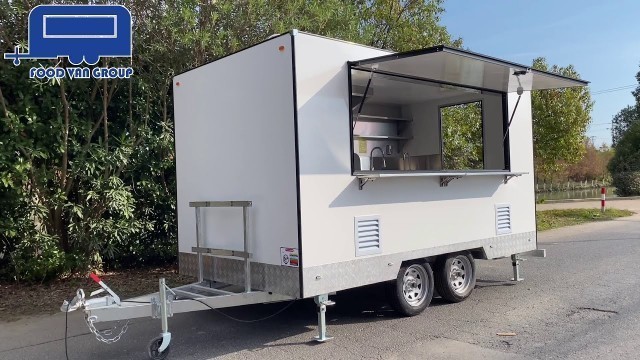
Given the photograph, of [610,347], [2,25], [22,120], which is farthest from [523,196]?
[2,25]

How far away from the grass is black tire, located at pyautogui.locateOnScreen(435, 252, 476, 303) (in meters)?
9.39

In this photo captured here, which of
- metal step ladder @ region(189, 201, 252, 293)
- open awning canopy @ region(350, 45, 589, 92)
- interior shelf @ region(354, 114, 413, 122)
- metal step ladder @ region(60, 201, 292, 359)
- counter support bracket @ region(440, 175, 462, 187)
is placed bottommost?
metal step ladder @ region(60, 201, 292, 359)

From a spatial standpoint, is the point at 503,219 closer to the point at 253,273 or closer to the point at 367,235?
the point at 367,235

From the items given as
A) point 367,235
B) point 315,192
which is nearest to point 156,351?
point 315,192

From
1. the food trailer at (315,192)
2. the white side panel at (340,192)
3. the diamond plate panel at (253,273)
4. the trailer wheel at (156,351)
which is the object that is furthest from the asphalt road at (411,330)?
the white side panel at (340,192)

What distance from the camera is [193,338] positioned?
5398 mm

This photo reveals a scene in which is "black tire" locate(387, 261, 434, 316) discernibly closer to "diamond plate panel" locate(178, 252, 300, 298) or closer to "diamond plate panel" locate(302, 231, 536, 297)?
"diamond plate panel" locate(302, 231, 536, 297)

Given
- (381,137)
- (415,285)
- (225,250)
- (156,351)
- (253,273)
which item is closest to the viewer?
(156,351)

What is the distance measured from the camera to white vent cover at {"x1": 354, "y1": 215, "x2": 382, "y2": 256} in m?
5.17

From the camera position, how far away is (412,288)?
597cm

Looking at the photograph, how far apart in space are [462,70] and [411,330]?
9.68 feet

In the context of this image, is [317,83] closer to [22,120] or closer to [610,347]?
[610,347]

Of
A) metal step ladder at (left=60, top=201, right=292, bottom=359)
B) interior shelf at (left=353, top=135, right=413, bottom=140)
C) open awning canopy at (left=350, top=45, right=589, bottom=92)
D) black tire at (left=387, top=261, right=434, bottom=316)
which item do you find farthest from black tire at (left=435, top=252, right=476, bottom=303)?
interior shelf at (left=353, top=135, right=413, bottom=140)

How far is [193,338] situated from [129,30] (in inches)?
191
